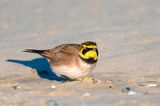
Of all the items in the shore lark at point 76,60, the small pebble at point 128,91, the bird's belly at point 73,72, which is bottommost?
the small pebble at point 128,91

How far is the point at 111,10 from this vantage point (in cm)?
1528

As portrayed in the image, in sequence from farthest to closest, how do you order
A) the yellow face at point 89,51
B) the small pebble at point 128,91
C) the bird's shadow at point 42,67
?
1. the bird's shadow at point 42,67
2. the yellow face at point 89,51
3. the small pebble at point 128,91

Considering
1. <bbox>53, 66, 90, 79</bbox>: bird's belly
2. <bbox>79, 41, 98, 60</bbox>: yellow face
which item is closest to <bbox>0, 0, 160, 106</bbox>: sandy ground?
<bbox>53, 66, 90, 79</bbox>: bird's belly

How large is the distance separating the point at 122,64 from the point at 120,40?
5.54 ft

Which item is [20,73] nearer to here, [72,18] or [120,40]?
[120,40]

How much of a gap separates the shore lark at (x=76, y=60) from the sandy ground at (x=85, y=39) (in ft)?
0.63

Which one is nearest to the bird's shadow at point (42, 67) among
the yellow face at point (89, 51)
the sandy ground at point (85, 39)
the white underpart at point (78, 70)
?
the sandy ground at point (85, 39)

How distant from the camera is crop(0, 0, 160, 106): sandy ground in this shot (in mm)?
8359

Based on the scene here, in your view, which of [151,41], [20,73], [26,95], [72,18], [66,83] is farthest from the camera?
[72,18]

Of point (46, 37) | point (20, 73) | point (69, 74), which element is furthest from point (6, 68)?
point (46, 37)

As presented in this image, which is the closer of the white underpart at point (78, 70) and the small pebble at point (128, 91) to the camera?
the small pebble at point (128, 91)

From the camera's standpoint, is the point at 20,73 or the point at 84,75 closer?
the point at 84,75

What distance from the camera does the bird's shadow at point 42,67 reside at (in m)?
10.1

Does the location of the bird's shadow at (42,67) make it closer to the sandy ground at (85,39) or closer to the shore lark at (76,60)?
the sandy ground at (85,39)
